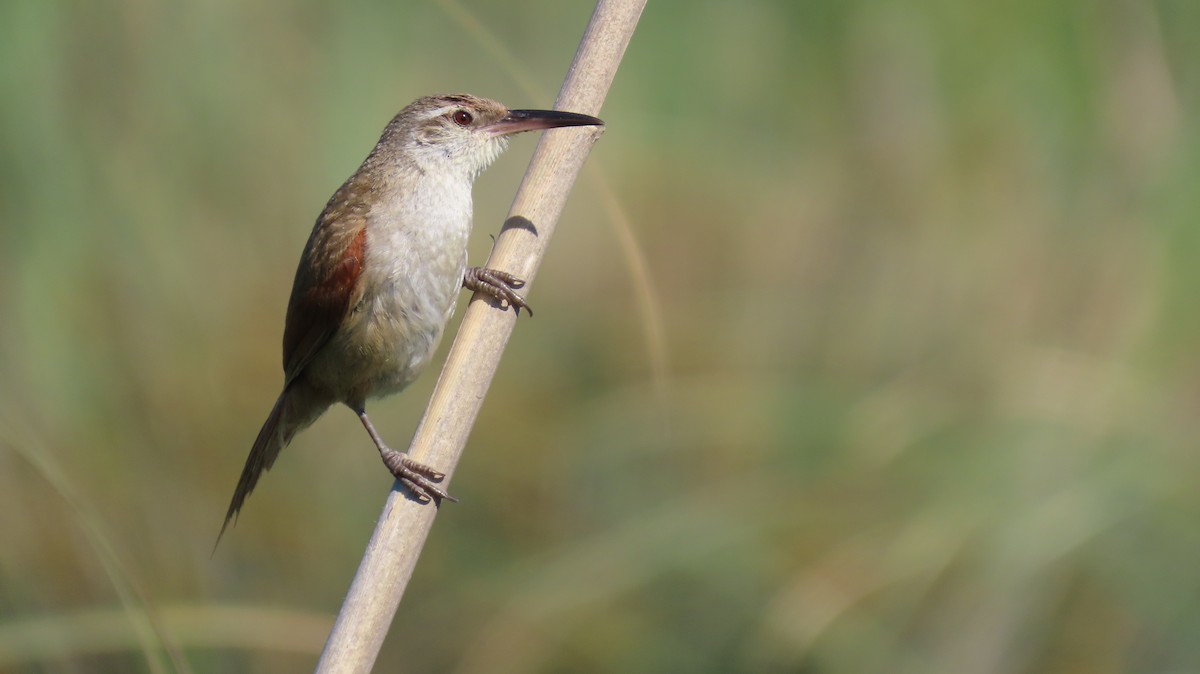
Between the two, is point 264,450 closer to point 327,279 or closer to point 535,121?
point 327,279

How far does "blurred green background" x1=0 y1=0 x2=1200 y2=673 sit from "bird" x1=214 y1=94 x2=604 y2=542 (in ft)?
1.35

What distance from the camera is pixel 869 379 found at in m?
3.46

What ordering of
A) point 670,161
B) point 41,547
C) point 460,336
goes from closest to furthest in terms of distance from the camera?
point 460,336
point 41,547
point 670,161

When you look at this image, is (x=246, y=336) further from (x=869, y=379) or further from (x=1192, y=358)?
(x=1192, y=358)

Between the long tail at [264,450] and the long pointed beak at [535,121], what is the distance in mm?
861

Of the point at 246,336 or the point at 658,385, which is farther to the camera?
the point at 246,336

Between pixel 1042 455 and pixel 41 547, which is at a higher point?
pixel 1042 455

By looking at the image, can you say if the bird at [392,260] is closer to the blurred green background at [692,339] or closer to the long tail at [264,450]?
the long tail at [264,450]

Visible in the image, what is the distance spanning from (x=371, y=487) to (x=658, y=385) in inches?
36.9

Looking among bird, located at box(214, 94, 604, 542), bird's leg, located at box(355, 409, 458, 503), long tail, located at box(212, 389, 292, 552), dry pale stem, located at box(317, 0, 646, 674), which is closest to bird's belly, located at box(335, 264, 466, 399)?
bird, located at box(214, 94, 604, 542)

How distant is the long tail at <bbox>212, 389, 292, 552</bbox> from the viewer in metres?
2.66

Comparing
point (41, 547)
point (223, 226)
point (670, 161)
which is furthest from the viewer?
point (670, 161)

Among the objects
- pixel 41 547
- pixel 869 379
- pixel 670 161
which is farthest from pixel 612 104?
pixel 41 547

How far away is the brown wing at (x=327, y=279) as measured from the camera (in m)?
2.68
